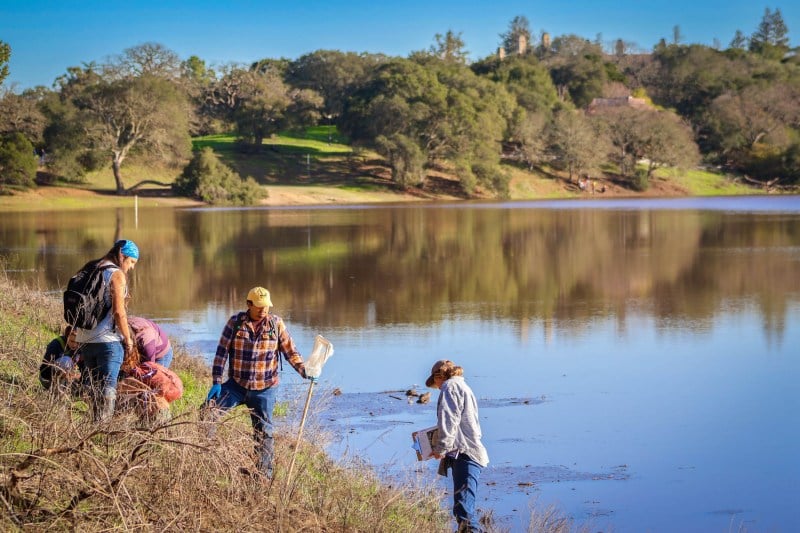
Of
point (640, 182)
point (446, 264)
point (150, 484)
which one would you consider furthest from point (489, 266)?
point (640, 182)

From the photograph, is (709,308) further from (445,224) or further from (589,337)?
(445,224)

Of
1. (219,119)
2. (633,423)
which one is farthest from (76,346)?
(219,119)

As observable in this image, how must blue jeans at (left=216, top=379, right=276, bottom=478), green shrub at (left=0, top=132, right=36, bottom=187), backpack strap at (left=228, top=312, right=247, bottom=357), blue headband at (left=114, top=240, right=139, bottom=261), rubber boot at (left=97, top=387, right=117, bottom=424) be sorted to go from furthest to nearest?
green shrub at (left=0, top=132, right=36, bottom=187)
blue headband at (left=114, top=240, right=139, bottom=261)
backpack strap at (left=228, top=312, right=247, bottom=357)
blue jeans at (left=216, top=379, right=276, bottom=478)
rubber boot at (left=97, top=387, right=117, bottom=424)

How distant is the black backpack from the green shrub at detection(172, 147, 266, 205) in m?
63.4

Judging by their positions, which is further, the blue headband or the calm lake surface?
the calm lake surface

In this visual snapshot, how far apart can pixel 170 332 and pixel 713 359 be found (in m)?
9.26

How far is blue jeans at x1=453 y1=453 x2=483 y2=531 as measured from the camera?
8289 millimetres

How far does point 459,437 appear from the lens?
27.0 ft

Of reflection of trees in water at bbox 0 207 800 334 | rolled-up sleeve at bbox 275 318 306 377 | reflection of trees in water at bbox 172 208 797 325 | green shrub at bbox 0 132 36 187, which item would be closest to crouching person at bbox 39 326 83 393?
rolled-up sleeve at bbox 275 318 306 377

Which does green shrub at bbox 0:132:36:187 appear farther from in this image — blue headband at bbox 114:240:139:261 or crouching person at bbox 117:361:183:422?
crouching person at bbox 117:361:183:422

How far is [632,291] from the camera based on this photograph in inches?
976

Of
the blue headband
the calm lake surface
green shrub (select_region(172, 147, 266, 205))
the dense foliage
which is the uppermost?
the dense foliage

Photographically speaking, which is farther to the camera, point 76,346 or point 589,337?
point 589,337

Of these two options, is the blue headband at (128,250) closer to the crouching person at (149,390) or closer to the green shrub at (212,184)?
the crouching person at (149,390)
